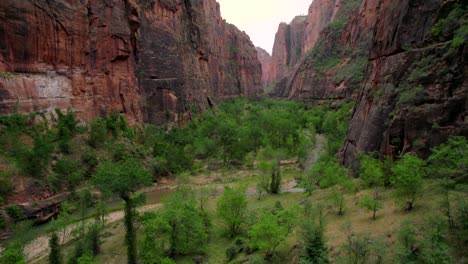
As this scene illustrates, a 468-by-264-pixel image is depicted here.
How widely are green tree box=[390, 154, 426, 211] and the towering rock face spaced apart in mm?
32532

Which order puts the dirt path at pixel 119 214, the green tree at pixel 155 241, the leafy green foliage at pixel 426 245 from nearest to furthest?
the leafy green foliage at pixel 426 245, the green tree at pixel 155 241, the dirt path at pixel 119 214

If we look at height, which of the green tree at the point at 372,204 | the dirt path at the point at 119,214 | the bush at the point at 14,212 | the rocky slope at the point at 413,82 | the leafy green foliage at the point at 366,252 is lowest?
the dirt path at the point at 119,214

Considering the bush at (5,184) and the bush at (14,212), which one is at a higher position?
the bush at (5,184)

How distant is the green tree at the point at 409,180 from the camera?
1653 cm

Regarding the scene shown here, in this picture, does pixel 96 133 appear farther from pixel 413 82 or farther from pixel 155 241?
pixel 413 82

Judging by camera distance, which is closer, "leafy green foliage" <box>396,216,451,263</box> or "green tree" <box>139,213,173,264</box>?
"leafy green foliage" <box>396,216,451,263</box>

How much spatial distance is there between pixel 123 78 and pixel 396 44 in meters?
34.0

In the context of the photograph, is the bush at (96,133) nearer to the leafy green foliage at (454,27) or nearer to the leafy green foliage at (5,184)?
the leafy green foliage at (5,184)

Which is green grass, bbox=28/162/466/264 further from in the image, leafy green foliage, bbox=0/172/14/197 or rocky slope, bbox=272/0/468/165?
leafy green foliage, bbox=0/172/14/197

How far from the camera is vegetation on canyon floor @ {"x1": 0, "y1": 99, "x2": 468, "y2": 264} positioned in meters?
14.1

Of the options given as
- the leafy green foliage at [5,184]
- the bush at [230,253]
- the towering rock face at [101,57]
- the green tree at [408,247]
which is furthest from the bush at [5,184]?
the green tree at [408,247]

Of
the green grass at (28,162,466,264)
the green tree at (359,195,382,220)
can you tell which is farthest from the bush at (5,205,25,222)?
the green tree at (359,195,382,220)

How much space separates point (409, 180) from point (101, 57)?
123ft

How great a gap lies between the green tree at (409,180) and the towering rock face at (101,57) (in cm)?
3253
